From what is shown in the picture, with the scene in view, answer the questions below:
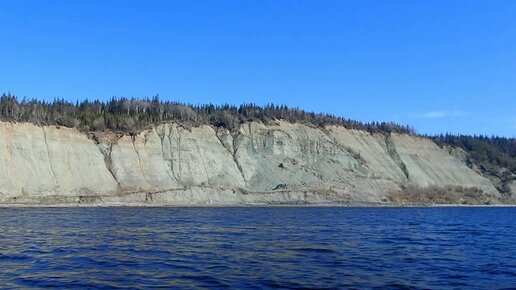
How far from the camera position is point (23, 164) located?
227 ft

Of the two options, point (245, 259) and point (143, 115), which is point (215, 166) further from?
point (245, 259)

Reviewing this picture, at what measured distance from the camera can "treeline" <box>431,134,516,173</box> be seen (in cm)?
12262

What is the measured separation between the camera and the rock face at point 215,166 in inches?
2776

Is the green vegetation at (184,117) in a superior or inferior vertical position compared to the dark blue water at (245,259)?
superior

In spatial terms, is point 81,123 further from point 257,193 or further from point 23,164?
point 257,193

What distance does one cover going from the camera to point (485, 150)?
418ft

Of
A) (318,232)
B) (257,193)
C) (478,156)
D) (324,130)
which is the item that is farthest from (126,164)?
(478,156)

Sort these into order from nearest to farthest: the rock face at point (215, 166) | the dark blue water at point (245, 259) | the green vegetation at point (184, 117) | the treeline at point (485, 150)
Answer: the dark blue water at point (245, 259) < the rock face at point (215, 166) < the green vegetation at point (184, 117) < the treeline at point (485, 150)

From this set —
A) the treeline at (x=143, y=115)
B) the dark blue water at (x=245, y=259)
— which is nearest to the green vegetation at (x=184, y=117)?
the treeline at (x=143, y=115)

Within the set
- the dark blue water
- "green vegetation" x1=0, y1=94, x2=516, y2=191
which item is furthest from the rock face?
the dark blue water

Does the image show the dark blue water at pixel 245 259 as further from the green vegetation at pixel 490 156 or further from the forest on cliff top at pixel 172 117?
the green vegetation at pixel 490 156

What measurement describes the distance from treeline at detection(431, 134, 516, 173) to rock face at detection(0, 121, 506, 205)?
9.62 meters

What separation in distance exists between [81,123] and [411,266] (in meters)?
69.6

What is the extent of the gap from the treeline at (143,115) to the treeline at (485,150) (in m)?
14.4
